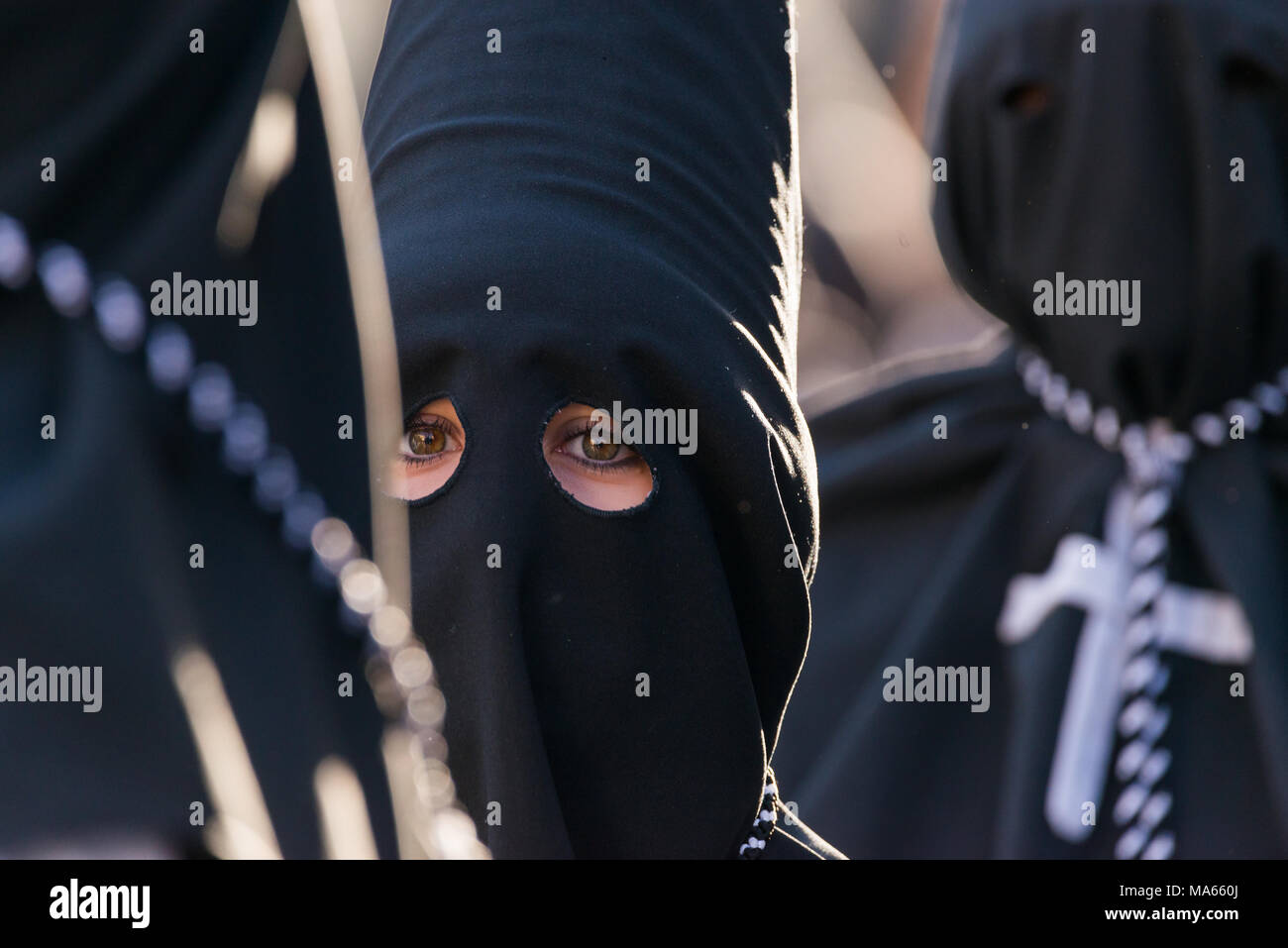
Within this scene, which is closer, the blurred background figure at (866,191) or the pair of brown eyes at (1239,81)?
the pair of brown eyes at (1239,81)

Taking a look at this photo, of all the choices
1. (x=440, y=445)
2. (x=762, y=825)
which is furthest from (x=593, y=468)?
(x=762, y=825)

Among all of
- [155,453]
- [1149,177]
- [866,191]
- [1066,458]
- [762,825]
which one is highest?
[866,191]

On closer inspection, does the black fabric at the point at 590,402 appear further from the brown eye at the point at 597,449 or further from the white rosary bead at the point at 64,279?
the white rosary bead at the point at 64,279

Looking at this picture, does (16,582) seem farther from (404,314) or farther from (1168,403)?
(1168,403)

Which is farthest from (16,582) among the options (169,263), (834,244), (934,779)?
(834,244)

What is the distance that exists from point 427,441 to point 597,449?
7.5 inches

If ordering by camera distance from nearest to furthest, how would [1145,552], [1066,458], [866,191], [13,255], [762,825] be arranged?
[13,255] < [762,825] < [1145,552] < [1066,458] < [866,191]

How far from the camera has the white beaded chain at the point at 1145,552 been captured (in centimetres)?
238

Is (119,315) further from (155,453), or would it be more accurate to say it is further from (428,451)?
(428,451)

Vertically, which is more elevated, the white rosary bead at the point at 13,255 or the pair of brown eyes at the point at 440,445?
the pair of brown eyes at the point at 440,445

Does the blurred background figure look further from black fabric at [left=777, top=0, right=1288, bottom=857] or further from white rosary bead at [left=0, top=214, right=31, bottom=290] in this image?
white rosary bead at [left=0, top=214, right=31, bottom=290]

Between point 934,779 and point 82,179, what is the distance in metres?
2.10

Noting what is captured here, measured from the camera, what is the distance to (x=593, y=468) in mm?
1608

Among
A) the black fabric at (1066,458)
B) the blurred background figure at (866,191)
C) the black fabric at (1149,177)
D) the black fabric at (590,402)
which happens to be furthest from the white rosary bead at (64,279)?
the blurred background figure at (866,191)
